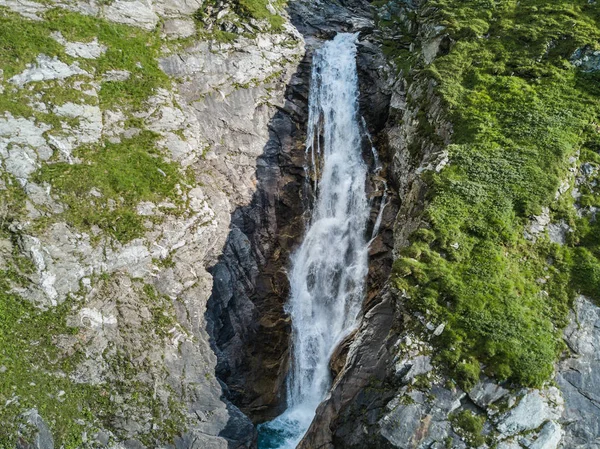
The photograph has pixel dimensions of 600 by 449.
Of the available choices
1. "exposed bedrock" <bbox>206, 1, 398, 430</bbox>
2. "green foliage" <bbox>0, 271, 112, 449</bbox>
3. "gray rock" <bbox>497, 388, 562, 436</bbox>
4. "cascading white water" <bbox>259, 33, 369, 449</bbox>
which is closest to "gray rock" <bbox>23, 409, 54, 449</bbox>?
"green foliage" <bbox>0, 271, 112, 449</bbox>

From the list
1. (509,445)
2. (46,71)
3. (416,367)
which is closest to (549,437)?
(509,445)

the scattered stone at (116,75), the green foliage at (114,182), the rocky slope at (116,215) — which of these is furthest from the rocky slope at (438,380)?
the scattered stone at (116,75)

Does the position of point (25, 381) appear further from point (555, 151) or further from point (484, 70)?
point (484, 70)

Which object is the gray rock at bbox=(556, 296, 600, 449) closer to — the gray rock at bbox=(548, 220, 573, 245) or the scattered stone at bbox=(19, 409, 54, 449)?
the gray rock at bbox=(548, 220, 573, 245)

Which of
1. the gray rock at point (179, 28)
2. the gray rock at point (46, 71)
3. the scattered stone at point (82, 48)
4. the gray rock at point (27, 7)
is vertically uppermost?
the gray rock at point (27, 7)

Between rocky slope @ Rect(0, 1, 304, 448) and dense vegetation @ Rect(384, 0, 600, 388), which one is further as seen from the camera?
rocky slope @ Rect(0, 1, 304, 448)

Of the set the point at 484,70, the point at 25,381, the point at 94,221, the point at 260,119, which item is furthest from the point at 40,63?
the point at 484,70

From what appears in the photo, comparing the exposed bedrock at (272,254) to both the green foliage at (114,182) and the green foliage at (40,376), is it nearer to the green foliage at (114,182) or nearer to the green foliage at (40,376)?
the green foliage at (114,182)
